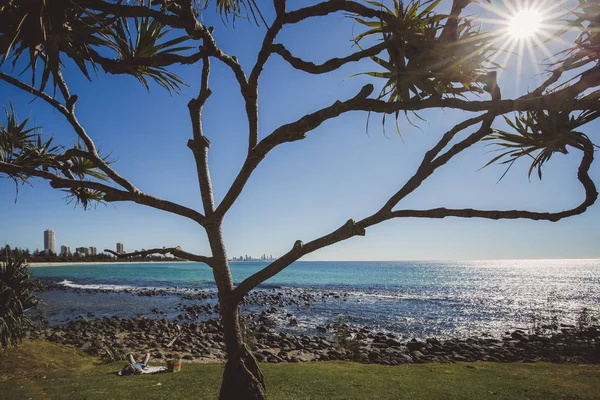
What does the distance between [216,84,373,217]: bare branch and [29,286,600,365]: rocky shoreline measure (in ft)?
32.7

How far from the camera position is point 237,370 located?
4.91 m

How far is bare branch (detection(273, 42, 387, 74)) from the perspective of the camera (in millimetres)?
3881

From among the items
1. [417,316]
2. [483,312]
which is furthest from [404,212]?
[483,312]

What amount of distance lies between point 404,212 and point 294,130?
1492 mm

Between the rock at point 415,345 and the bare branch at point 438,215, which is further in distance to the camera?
the rock at point 415,345

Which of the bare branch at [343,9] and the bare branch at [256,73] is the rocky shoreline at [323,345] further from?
the bare branch at [343,9]

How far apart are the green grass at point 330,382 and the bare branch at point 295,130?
413cm

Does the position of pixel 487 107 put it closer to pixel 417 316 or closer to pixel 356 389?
pixel 356 389

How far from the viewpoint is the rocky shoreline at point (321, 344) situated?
13547 millimetres

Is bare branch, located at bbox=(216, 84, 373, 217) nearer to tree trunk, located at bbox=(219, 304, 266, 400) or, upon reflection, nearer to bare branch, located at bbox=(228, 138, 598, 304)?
bare branch, located at bbox=(228, 138, 598, 304)

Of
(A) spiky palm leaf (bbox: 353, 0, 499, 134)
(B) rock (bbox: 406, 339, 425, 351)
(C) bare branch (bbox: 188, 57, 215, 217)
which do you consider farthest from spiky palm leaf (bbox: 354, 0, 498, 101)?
(B) rock (bbox: 406, 339, 425, 351)

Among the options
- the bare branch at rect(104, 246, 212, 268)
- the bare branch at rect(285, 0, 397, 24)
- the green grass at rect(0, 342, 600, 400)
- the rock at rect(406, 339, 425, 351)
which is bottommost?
the rock at rect(406, 339, 425, 351)

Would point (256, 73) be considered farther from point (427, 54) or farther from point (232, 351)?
point (232, 351)

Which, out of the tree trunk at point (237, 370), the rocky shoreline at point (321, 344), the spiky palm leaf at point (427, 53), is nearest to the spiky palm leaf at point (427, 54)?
the spiky palm leaf at point (427, 53)
